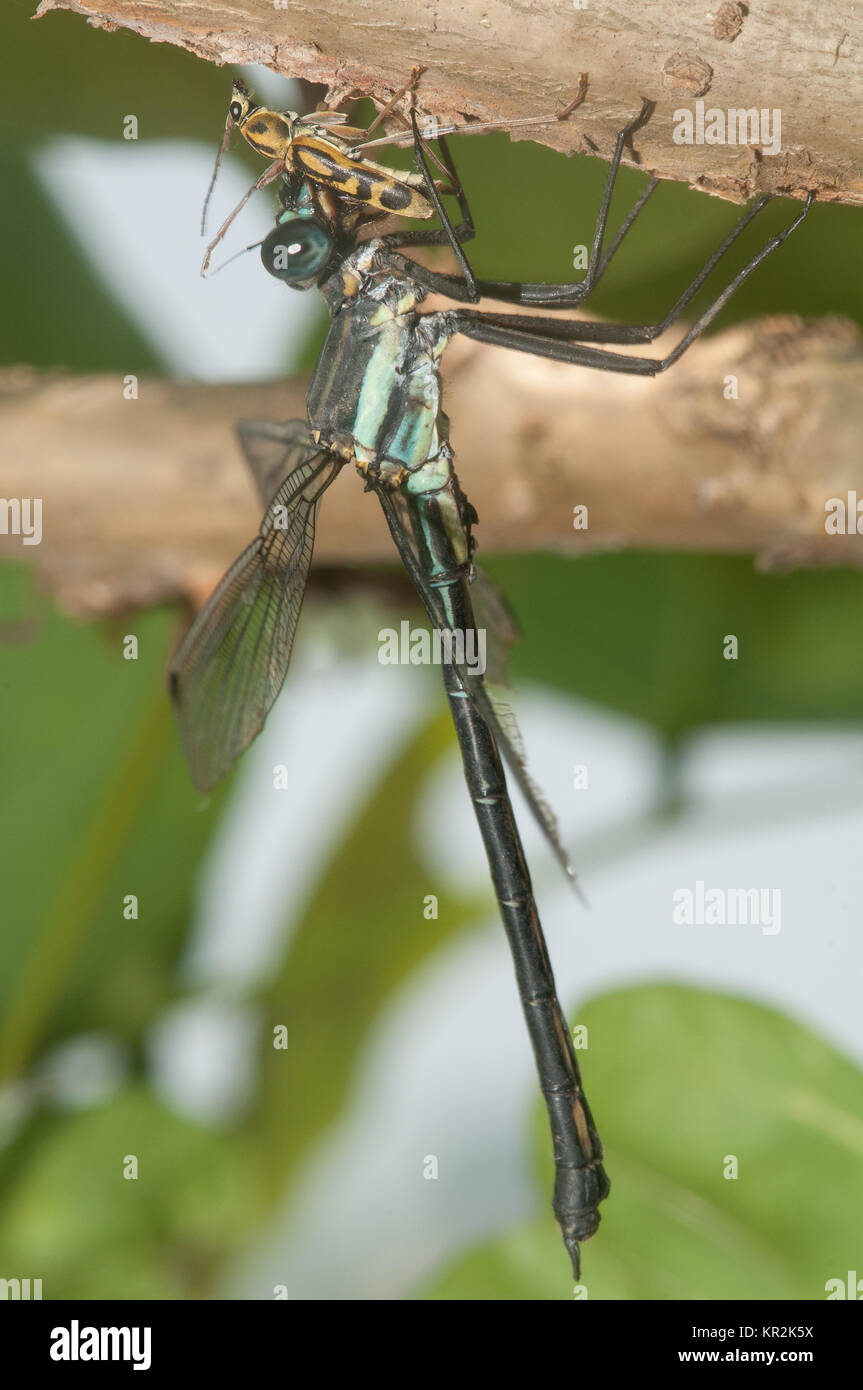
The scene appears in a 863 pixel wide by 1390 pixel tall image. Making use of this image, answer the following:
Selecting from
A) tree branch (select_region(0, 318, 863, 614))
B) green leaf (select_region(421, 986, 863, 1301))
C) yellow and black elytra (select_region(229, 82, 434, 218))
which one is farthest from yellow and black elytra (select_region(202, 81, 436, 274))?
green leaf (select_region(421, 986, 863, 1301))

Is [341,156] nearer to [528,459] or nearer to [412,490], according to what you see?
[412,490]

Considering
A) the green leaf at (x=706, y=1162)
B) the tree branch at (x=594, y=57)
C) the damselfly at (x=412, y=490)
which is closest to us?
the tree branch at (x=594, y=57)

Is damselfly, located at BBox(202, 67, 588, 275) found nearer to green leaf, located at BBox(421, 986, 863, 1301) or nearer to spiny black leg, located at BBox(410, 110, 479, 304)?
spiny black leg, located at BBox(410, 110, 479, 304)

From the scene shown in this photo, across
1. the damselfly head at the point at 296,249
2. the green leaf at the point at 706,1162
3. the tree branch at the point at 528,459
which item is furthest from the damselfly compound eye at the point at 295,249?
the green leaf at the point at 706,1162

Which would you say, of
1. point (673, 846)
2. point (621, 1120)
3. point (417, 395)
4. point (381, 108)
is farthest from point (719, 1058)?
point (381, 108)

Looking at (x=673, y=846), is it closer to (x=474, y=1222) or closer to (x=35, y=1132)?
(x=474, y=1222)

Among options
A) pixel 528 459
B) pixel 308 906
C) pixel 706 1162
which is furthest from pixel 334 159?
pixel 308 906

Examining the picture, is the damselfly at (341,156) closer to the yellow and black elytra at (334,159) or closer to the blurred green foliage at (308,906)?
the yellow and black elytra at (334,159)
